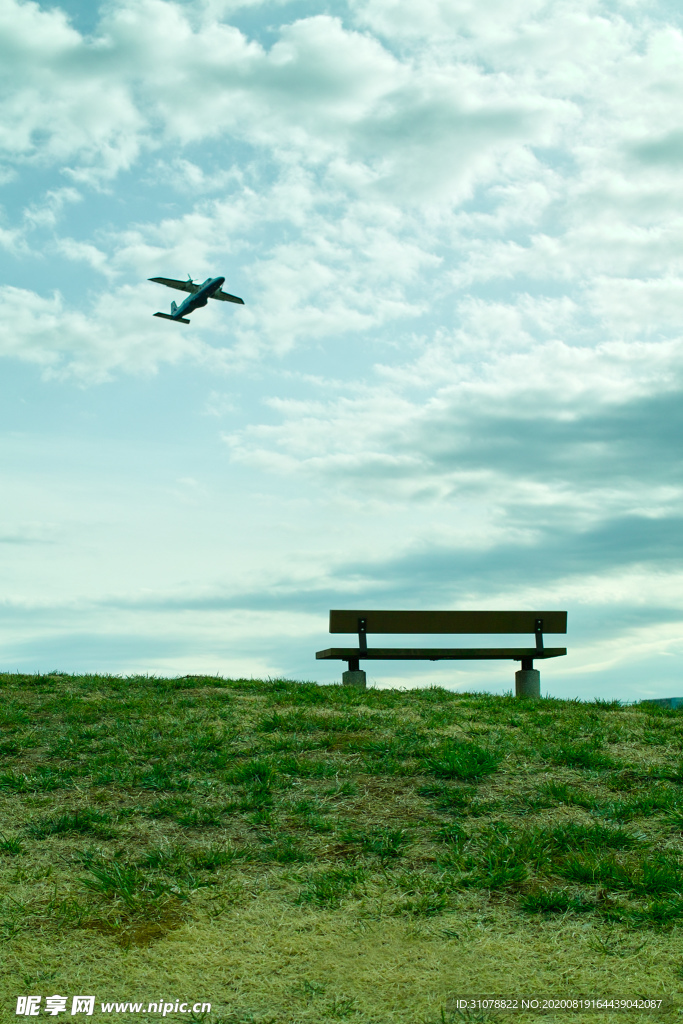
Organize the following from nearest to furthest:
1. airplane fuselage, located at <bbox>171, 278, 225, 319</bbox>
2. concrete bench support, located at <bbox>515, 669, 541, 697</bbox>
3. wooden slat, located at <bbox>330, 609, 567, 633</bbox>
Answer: wooden slat, located at <bbox>330, 609, 567, 633</bbox>, concrete bench support, located at <bbox>515, 669, 541, 697</bbox>, airplane fuselage, located at <bbox>171, 278, 225, 319</bbox>

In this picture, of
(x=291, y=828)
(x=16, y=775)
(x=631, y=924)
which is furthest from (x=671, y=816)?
(x=16, y=775)

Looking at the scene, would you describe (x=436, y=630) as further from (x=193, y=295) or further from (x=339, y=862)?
(x=193, y=295)

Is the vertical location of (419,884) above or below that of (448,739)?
below

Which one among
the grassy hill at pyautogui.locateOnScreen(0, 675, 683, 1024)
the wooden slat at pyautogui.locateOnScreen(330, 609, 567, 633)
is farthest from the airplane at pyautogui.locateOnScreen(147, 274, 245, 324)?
the grassy hill at pyautogui.locateOnScreen(0, 675, 683, 1024)

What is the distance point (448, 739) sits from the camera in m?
Answer: 8.02

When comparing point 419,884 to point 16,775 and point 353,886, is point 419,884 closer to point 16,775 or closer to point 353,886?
point 353,886

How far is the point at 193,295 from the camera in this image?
4181 centimetres

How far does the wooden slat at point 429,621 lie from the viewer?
1202cm

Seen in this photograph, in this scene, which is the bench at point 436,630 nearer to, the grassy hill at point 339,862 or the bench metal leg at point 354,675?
the bench metal leg at point 354,675

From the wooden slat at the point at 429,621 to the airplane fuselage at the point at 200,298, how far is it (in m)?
31.4

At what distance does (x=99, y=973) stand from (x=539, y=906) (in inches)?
97.6

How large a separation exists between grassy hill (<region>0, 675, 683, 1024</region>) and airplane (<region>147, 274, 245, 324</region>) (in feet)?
112

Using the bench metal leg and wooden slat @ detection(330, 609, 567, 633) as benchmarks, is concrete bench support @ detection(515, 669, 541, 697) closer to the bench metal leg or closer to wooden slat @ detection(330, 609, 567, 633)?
wooden slat @ detection(330, 609, 567, 633)

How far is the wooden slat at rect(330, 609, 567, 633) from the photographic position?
12.0 m
